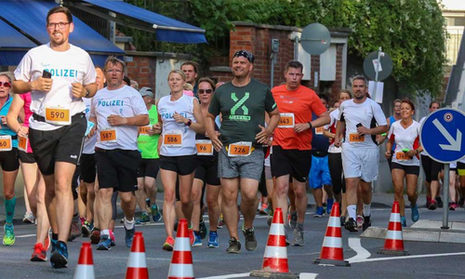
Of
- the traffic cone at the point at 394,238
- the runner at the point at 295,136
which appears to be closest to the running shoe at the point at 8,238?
the runner at the point at 295,136

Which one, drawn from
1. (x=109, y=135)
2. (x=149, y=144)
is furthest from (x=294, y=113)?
(x=149, y=144)

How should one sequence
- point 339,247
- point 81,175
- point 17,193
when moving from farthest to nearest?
point 17,193
point 81,175
point 339,247

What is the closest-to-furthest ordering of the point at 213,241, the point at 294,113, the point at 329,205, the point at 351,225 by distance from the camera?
the point at 213,241
the point at 294,113
the point at 351,225
the point at 329,205

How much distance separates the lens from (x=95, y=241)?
47.6 ft

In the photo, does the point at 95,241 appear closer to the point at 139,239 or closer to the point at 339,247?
the point at 339,247

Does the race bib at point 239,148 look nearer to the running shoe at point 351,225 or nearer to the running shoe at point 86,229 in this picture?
the running shoe at point 86,229

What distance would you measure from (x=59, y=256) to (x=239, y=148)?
299cm

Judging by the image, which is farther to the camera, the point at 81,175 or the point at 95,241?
the point at 81,175

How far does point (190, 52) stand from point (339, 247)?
14.9 metres

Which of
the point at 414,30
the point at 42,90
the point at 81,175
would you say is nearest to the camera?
the point at 42,90

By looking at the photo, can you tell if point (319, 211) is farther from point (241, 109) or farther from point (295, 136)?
point (241, 109)

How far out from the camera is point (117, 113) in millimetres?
13984

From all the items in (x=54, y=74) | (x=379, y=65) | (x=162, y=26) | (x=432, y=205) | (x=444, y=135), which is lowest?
(x=432, y=205)

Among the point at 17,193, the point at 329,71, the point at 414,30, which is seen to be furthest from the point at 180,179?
the point at 414,30
